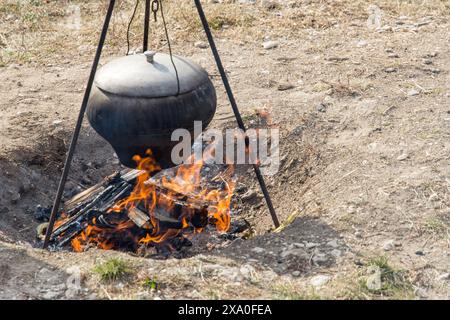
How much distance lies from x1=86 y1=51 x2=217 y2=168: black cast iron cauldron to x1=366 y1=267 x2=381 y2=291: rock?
1.53 m

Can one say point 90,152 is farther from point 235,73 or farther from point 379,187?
point 379,187

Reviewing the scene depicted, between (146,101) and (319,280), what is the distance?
1.57 m

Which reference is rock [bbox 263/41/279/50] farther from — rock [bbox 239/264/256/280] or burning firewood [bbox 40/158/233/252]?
rock [bbox 239/264/256/280]

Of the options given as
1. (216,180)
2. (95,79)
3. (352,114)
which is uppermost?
(95,79)

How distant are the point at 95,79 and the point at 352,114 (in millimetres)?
2539

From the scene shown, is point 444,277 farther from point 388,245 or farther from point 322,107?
point 322,107

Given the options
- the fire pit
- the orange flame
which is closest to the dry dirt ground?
the orange flame

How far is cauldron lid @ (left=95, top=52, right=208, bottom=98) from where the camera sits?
480cm

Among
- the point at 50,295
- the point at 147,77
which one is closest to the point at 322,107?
the point at 147,77

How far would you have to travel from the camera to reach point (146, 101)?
481 centimetres

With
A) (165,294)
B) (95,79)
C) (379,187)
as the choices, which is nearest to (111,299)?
(165,294)

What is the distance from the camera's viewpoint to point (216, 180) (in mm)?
6469

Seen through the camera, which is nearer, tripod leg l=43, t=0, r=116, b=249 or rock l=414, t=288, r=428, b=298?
rock l=414, t=288, r=428, b=298

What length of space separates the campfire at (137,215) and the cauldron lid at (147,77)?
48 centimetres
